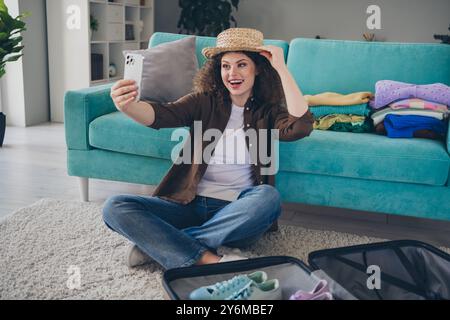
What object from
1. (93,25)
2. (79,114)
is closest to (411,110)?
(79,114)

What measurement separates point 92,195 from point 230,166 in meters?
0.99

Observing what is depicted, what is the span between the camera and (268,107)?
1.67 m

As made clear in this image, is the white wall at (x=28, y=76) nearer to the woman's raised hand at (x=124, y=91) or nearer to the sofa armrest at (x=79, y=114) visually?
the sofa armrest at (x=79, y=114)

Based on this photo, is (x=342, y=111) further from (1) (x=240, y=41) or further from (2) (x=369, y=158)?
(1) (x=240, y=41)

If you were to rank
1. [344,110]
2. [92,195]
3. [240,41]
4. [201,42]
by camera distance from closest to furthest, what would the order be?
[240,41] → [344,110] → [92,195] → [201,42]

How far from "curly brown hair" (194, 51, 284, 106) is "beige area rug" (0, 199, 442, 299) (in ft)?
1.86

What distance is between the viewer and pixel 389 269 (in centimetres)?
145

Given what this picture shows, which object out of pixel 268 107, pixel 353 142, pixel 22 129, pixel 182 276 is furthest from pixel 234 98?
pixel 22 129

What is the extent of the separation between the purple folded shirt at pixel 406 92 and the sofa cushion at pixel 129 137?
0.87m

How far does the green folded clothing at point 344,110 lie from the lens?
7.06 ft

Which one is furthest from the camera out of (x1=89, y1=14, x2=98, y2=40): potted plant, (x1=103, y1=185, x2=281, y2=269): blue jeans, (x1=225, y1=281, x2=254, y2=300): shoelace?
(x1=89, y1=14, x2=98, y2=40): potted plant

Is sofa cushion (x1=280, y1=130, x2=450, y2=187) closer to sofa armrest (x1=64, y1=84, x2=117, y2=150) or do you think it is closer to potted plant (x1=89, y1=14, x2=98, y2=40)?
sofa armrest (x1=64, y1=84, x2=117, y2=150)

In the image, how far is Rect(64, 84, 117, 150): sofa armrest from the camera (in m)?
2.16

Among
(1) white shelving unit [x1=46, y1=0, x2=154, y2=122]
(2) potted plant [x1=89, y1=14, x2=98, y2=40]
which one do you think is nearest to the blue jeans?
(1) white shelving unit [x1=46, y1=0, x2=154, y2=122]
